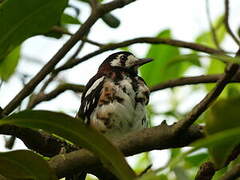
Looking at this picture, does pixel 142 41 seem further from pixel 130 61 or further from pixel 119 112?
pixel 130 61

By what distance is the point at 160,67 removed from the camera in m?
3.63

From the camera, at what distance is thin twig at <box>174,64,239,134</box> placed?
1267 millimetres

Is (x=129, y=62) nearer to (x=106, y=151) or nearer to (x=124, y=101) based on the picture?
(x=124, y=101)

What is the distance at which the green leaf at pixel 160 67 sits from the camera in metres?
3.58

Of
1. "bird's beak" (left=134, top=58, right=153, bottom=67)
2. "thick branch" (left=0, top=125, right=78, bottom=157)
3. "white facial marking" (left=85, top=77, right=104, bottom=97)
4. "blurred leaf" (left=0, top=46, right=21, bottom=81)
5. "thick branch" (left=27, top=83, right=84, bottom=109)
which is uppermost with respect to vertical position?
"thick branch" (left=0, top=125, right=78, bottom=157)

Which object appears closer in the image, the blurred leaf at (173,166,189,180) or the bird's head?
the blurred leaf at (173,166,189,180)

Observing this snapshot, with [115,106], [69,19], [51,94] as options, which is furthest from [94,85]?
[69,19]

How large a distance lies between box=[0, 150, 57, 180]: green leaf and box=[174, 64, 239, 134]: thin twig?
0.36 meters

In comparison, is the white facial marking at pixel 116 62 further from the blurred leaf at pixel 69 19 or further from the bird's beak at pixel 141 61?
the blurred leaf at pixel 69 19

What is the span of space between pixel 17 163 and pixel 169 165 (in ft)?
1.88

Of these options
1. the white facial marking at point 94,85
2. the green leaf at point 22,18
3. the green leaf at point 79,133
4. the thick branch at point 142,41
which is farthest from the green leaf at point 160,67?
the green leaf at point 79,133

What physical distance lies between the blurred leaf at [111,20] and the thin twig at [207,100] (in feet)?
5.53

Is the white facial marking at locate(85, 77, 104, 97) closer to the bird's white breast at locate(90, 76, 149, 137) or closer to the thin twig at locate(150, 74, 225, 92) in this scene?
the bird's white breast at locate(90, 76, 149, 137)

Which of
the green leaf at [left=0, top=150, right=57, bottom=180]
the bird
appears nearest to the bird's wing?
the bird
